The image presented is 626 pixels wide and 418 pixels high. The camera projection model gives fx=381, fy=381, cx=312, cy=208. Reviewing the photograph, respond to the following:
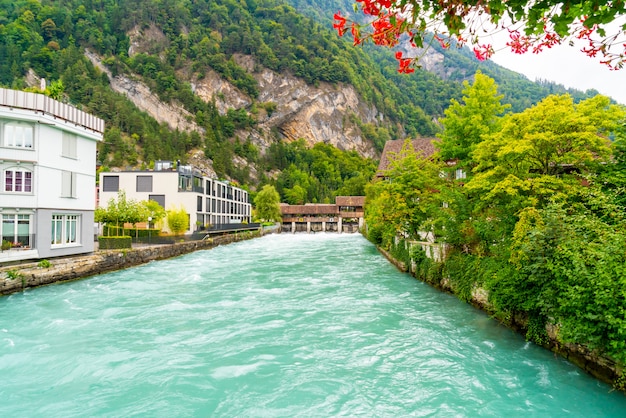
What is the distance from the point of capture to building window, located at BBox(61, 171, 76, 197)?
68.0 feet

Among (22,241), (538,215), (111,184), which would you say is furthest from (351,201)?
(538,215)

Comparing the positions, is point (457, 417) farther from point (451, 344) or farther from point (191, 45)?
point (191, 45)

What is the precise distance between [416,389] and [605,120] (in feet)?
40.9

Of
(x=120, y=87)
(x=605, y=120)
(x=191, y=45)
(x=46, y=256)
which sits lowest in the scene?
(x=46, y=256)

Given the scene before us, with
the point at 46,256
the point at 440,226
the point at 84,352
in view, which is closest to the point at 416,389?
the point at 84,352

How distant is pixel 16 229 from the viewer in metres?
18.7

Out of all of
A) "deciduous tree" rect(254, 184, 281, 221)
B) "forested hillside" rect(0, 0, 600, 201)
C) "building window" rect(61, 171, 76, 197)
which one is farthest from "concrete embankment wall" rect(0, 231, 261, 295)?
"forested hillside" rect(0, 0, 600, 201)

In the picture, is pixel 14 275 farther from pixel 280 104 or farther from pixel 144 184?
pixel 280 104

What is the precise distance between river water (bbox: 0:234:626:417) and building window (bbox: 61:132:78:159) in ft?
26.5

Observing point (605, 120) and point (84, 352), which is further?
point (605, 120)

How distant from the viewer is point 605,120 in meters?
13.9

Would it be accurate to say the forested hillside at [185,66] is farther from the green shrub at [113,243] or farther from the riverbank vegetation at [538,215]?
the riverbank vegetation at [538,215]

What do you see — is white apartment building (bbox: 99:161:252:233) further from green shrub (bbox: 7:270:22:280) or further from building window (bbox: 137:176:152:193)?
green shrub (bbox: 7:270:22:280)

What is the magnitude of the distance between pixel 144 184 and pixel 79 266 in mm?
A: 29820
